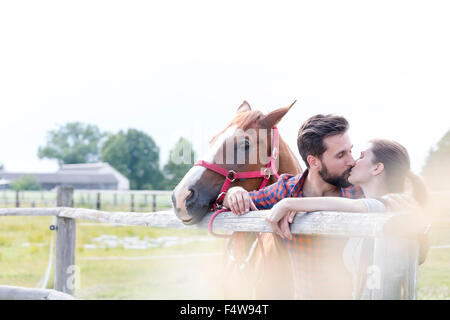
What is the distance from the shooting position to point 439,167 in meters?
9.34

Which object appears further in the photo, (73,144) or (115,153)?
(73,144)

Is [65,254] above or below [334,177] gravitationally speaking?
below

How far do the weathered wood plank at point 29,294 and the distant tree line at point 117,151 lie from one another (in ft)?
156

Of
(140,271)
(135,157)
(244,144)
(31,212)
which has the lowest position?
(140,271)

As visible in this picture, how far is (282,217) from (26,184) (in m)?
63.4

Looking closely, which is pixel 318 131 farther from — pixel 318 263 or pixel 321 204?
pixel 318 263

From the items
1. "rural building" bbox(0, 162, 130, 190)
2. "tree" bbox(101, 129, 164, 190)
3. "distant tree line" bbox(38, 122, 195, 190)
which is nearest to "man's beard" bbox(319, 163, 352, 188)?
"distant tree line" bbox(38, 122, 195, 190)

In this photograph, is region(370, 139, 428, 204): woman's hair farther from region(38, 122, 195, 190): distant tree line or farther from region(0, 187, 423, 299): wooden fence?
region(38, 122, 195, 190): distant tree line

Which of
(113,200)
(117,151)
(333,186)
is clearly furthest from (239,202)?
(117,151)

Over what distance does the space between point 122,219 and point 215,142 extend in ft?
4.23

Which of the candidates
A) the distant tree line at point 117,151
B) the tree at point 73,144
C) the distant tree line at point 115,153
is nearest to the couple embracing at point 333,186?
the distant tree line at point 115,153

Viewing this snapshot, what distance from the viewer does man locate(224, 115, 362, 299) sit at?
2.01 metres

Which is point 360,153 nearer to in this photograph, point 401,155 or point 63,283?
point 401,155
